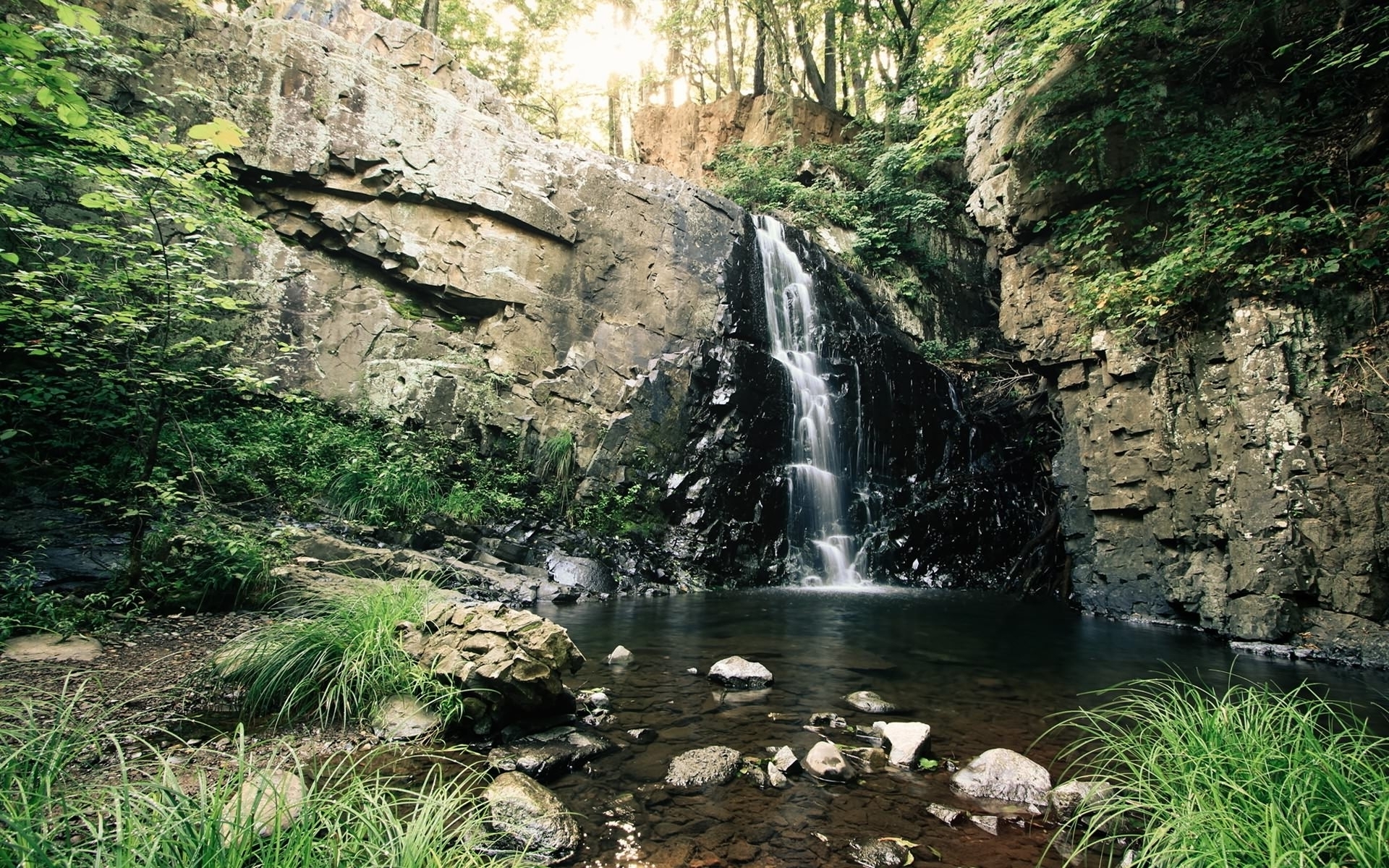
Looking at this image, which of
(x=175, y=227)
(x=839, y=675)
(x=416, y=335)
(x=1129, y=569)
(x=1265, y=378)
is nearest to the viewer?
(x=839, y=675)

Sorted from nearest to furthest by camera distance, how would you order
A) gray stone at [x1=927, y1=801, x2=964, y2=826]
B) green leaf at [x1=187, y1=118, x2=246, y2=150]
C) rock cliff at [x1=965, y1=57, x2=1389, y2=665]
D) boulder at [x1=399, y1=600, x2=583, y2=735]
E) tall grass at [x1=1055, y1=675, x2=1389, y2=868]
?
→ tall grass at [x1=1055, y1=675, x2=1389, y2=868], gray stone at [x1=927, y1=801, x2=964, y2=826], green leaf at [x1=187, y1=118, x2=246, y2=150], boulder at [x1=399, y1=600, x2=583, y2=735], rock cliff at [x1=965, y1=57, x2=1389, y2=665]

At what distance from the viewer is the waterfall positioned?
1220 cm

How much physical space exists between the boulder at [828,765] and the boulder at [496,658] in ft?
5.35

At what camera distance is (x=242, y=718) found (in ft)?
11.6

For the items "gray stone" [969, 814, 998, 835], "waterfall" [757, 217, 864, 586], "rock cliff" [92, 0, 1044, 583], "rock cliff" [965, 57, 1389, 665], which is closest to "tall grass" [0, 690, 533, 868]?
"gray stone" [969, 814, 998, 835]

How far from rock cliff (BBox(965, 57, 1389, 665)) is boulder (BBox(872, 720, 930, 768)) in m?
5.93

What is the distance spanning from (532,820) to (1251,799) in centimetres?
272

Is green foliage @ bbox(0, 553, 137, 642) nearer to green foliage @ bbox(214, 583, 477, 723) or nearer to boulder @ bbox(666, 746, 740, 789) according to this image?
green foliage @ bbox(214, 583, 477, 723)

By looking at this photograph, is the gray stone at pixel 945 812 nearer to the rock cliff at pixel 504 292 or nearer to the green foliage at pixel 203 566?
the green foliage at pixel 203 566

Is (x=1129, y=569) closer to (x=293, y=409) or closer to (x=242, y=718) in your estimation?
(x=242, y=718)

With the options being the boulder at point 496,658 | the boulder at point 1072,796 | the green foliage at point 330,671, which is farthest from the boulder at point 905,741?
the green foliage at point 330,671

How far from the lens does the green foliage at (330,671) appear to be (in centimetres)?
368

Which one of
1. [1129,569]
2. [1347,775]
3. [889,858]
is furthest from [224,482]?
[1129,569]

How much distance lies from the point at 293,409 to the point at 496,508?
3.71 meters
